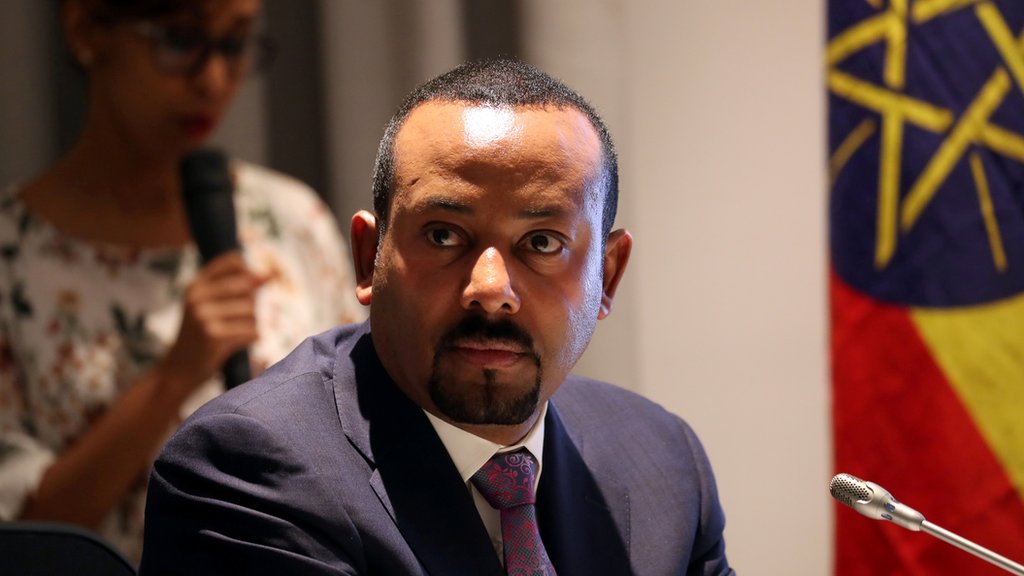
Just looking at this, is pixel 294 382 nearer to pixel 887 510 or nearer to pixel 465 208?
pixel 465 208

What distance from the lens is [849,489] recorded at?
1.16 meters

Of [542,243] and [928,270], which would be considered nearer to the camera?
[542,243]

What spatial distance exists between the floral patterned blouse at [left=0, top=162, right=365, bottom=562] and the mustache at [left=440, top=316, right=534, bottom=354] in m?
1.14

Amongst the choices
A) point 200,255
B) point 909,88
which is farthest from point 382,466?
point 909,88

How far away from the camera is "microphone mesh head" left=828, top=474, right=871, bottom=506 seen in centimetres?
115

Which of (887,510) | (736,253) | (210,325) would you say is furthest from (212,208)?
(887,510)

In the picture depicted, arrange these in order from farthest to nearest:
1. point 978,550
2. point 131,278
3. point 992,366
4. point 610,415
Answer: point 992,366 → point 131,278 → point 610,415 → point 978,550

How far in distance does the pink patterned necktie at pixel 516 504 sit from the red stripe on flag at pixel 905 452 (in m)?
1.36

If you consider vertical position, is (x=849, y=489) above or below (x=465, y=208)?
below

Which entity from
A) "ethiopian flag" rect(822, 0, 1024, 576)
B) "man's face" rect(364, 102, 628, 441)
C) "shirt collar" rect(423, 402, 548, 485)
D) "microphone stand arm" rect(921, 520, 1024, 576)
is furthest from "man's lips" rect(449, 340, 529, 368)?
"ethiopian flag" rect(822, 0, 1024, 576)

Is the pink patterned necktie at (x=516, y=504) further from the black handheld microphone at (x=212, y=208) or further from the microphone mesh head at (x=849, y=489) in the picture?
the black handheld microphone at (x=212, y=208)

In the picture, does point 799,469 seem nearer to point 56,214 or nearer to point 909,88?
point 909,88

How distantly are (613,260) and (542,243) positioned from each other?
0.19 m

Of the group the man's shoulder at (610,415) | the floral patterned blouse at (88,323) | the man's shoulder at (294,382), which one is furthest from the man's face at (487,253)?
the floral patterned blouse at (88,323)
